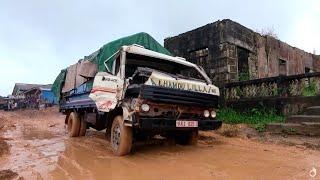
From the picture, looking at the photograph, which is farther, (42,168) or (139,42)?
(139,42)

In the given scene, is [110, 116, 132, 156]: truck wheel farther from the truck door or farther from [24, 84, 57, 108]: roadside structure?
[24, 84, 57, 108]: roadside structure

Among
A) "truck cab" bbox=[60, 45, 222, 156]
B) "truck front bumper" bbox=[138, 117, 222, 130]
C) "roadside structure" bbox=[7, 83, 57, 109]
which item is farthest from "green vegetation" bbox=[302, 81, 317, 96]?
"roadside structure" bbox=[7, 83, 57, 109]

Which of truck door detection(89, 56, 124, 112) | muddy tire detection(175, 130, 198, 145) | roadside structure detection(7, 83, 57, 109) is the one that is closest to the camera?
truck door detection(89, 56, 124, 112)

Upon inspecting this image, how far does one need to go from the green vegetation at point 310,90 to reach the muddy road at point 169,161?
317 centimetres

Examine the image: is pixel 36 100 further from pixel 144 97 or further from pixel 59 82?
pixel 144 97

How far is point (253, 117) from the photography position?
11.2m

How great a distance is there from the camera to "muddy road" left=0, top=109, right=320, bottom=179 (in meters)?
5.25

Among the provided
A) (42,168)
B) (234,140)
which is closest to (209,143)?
(234,140)

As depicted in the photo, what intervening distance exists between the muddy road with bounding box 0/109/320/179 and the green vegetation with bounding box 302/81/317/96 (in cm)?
317

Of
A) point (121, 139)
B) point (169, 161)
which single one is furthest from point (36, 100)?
point (169, 161)

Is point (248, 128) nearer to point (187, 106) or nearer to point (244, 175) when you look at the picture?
point (187, 106)

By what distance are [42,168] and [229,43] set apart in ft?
30.2

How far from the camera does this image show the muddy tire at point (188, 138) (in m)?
8.04

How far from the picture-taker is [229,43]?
1326 centimetres
